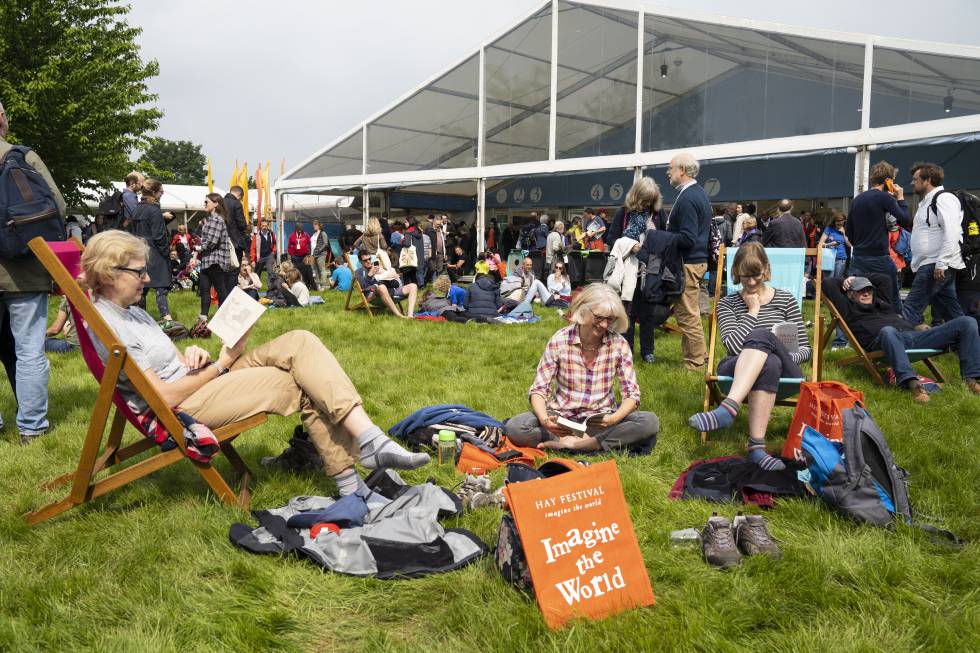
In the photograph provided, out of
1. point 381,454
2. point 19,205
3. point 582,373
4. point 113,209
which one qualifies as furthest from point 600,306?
point 113,209

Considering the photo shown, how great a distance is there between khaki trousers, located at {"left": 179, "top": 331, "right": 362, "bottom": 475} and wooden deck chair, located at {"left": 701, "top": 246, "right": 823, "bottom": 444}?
7.24 feet

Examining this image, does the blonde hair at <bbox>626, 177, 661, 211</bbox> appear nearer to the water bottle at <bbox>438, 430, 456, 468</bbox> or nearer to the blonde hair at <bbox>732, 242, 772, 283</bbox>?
the blonde hair at <bbox>732, 242, 772, 283</bbox>

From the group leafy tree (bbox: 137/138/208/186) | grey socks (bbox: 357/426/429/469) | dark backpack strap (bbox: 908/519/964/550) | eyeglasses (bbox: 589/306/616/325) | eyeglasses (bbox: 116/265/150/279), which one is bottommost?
dark backpack strap (bbox: 908/519/964/550)

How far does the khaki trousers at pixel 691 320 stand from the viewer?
6266 millimetres

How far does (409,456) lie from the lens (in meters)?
3.10

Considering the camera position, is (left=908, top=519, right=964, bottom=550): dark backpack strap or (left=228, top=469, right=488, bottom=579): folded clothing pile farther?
(left=908, top=519, right=964, bottom=550): dark backpack strap

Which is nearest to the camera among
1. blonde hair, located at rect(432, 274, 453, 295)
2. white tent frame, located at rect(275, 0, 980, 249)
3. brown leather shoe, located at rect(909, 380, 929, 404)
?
brown leather shoe, located at rect(909, 380, 929, 404)

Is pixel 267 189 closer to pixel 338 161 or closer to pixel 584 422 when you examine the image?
pixel 338 161

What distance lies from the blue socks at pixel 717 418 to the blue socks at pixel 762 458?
7.1 inches

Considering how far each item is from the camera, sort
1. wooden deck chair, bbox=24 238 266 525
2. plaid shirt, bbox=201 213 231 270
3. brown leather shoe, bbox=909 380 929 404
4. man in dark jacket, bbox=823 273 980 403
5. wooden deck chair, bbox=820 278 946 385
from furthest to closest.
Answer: plaid shirt, bbox=201 213 231 270 → wooden deck chair, bbox=820 278 946 385 → man in dark jacket, bbox=823 273 980 403 → brown leather shoe, bbox=909 380 929 404 → wooden deck chair, bbox=24 238 266 525

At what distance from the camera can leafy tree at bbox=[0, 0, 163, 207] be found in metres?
18.2

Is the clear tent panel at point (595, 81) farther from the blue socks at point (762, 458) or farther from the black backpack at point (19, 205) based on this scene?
the black backpack at point (19, 205)

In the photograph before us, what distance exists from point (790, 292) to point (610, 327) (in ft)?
5.81

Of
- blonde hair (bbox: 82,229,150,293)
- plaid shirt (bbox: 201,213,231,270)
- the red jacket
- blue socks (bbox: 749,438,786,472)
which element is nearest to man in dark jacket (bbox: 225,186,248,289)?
plaid shirt (bbox: 201,213,231,270)
